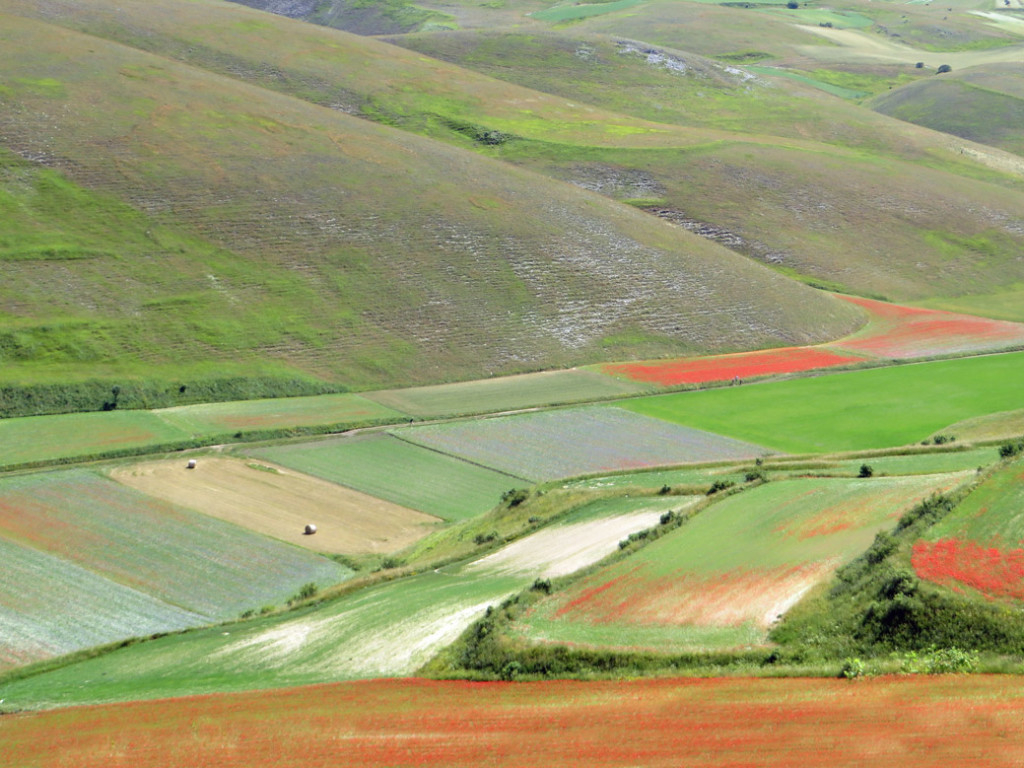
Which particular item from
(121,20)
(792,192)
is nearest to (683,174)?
(792,192)

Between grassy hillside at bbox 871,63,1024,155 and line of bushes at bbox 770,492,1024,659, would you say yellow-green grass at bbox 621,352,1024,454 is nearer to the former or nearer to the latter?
line of bushes at bbox 770,492,1024,659

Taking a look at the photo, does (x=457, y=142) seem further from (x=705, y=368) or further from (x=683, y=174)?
(x=705, y=368)

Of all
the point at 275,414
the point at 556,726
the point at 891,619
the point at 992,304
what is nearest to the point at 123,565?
the point at 556,726

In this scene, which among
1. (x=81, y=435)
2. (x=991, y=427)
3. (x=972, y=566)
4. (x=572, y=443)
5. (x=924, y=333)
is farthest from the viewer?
(x=924, y=333)

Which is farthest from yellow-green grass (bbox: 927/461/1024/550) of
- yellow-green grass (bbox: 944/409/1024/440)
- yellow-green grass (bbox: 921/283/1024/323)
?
yellow-green grass (bbox: 921/283/1024/323)

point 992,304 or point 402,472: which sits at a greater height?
point 992,304

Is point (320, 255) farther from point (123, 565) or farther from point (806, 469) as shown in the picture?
point (806, 469)
